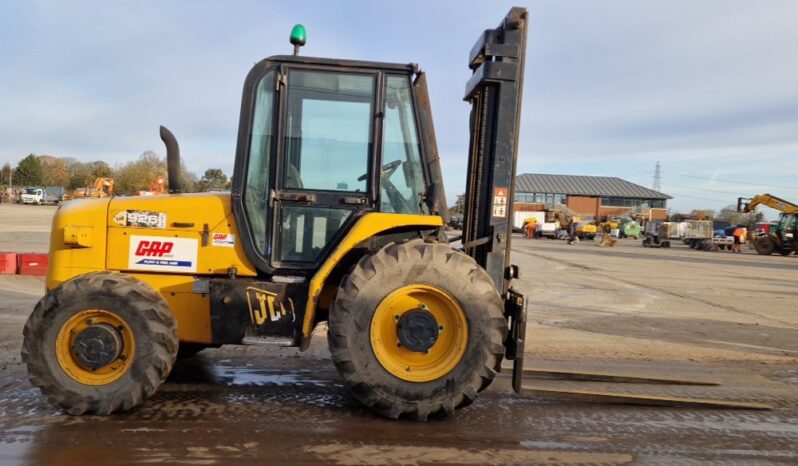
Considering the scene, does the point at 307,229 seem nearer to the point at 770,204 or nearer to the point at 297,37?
the point at 297,37

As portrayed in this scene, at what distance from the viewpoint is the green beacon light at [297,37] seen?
182 inches

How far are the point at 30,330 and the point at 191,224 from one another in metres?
1.34

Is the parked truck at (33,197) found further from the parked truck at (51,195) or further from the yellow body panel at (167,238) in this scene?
the yellow body panel at (167,238)

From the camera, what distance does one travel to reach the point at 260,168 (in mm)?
4582

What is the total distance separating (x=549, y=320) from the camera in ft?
32.8

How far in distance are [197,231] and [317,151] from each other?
1.15m

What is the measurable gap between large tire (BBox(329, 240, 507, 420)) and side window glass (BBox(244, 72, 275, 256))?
0.87 meters

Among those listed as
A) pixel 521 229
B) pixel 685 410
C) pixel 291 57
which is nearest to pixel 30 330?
pixel 291 57

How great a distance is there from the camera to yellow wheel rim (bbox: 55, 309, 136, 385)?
4.24 meters

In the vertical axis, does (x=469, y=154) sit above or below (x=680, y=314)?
above

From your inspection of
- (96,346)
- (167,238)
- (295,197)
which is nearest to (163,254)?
(167,238)

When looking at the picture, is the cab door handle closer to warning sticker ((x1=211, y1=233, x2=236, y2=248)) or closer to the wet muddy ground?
warning sticker ((x1=211, y1=233, x2=236, y2=248))

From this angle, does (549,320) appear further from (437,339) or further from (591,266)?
(591,266)

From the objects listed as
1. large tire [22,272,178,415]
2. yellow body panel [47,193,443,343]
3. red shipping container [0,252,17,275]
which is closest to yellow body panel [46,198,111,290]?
yellow body panel [47,193,443,343]
